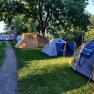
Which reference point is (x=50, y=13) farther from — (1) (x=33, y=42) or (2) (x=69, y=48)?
(2) (x=69, y=48)

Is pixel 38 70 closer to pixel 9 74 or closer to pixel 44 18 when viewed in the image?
pixel 9 74

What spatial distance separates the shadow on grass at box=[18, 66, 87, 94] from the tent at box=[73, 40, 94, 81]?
319mm

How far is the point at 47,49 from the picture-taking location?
26141mm

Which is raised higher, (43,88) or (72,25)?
(43,88)

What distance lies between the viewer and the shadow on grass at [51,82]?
10969 mm

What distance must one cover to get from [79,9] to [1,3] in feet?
29.3

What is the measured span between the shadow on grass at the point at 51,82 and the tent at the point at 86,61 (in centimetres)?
32

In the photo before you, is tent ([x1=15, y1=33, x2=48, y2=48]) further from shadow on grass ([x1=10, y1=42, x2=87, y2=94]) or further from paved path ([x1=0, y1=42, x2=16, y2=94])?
shadow on grass ([x1=10, y1=42, x2=87, y2=94])

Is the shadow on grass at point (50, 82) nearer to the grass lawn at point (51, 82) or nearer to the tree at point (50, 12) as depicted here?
the grass lawn at point (51, 82)

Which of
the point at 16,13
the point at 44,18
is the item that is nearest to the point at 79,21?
the point at 44,18

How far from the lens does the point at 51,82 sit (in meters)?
12.3

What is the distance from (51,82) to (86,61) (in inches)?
98.8

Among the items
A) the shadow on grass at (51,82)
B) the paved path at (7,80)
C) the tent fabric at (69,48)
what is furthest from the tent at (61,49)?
the shadow on grass at (51,82)

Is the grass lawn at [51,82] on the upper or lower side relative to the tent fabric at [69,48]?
upper
